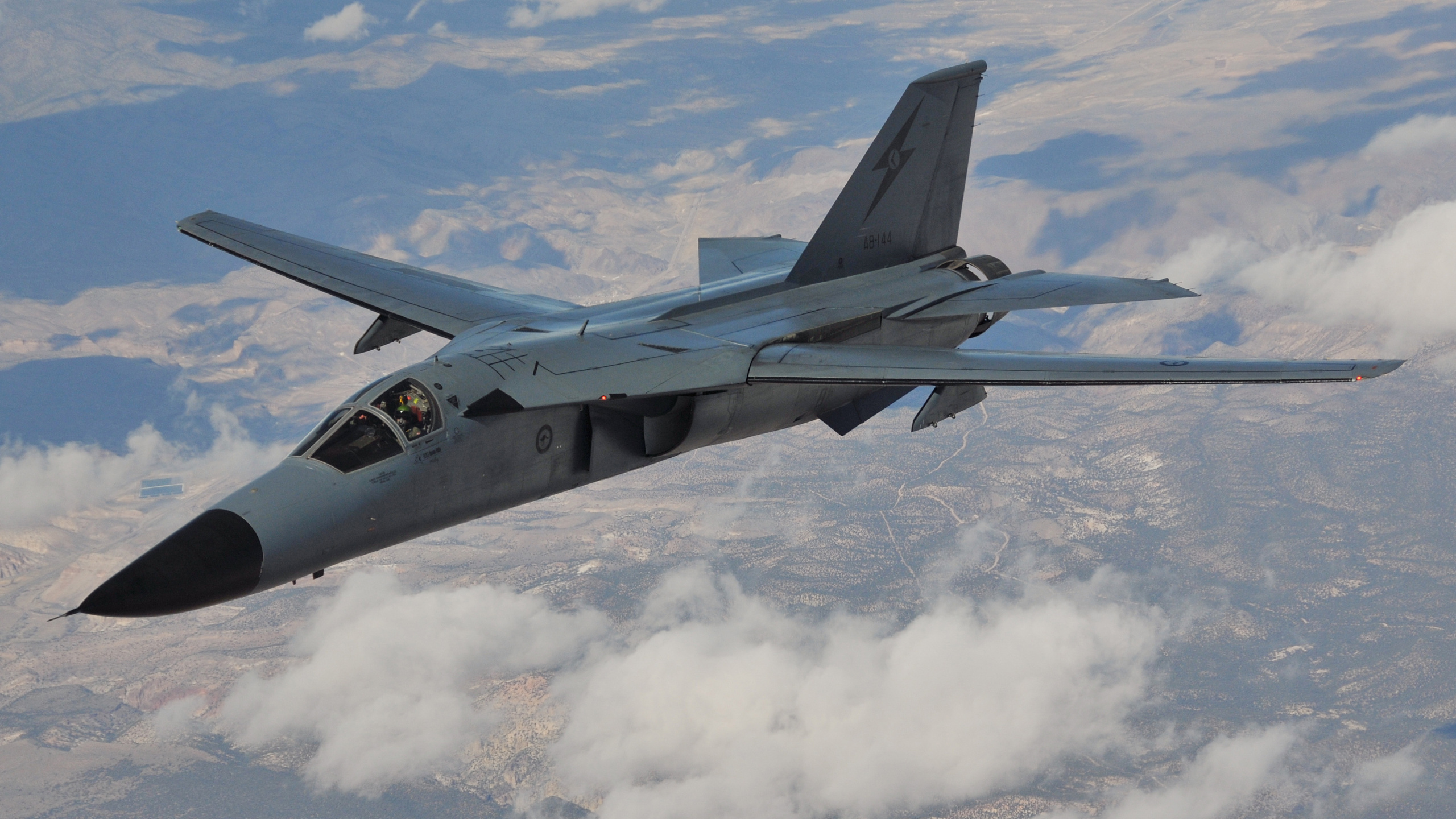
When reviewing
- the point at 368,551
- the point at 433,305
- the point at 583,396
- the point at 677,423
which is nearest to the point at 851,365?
the point at 677,423

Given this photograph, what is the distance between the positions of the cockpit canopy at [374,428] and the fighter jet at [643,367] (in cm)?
3

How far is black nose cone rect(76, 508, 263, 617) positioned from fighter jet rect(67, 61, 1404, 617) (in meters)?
0.03

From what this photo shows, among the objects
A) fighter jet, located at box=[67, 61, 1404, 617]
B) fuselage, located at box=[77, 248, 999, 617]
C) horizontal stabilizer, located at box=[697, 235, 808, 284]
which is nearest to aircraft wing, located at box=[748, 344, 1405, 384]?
fighter jet, located at box=[67, 61, 1404, 617]

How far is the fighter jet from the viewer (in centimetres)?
1310

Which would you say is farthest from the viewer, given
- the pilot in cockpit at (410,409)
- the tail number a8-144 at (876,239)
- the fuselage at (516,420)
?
the tail number a8-144 at (876,239)

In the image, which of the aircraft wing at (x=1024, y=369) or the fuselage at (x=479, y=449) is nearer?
the fuselage at (x=479, y=449)

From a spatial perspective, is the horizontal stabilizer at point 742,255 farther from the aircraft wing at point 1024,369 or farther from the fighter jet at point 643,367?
the aircraft wing at point 1024,369

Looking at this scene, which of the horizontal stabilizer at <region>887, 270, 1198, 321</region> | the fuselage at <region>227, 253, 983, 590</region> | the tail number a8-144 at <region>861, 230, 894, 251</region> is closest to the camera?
the fuselage at <region>227, 253, 983, 590</region>

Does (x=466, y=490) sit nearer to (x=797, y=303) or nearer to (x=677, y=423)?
(x=677, y=423)

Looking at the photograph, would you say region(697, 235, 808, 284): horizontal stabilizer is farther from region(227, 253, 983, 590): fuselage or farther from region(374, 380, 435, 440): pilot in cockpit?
region(374, 380, 435, 440): pilot in cockpit

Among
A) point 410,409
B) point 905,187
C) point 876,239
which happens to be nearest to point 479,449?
point 410,409

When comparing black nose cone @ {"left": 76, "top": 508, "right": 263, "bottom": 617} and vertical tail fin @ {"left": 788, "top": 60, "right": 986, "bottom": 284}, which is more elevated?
vertical tail fin @ {"left": 788, "top": 60, "right": 986, "bottom": 284}

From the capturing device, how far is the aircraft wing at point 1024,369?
1641 centimetres

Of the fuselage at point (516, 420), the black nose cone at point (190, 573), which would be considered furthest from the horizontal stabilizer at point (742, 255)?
the black nose cone at point (190, 573)
